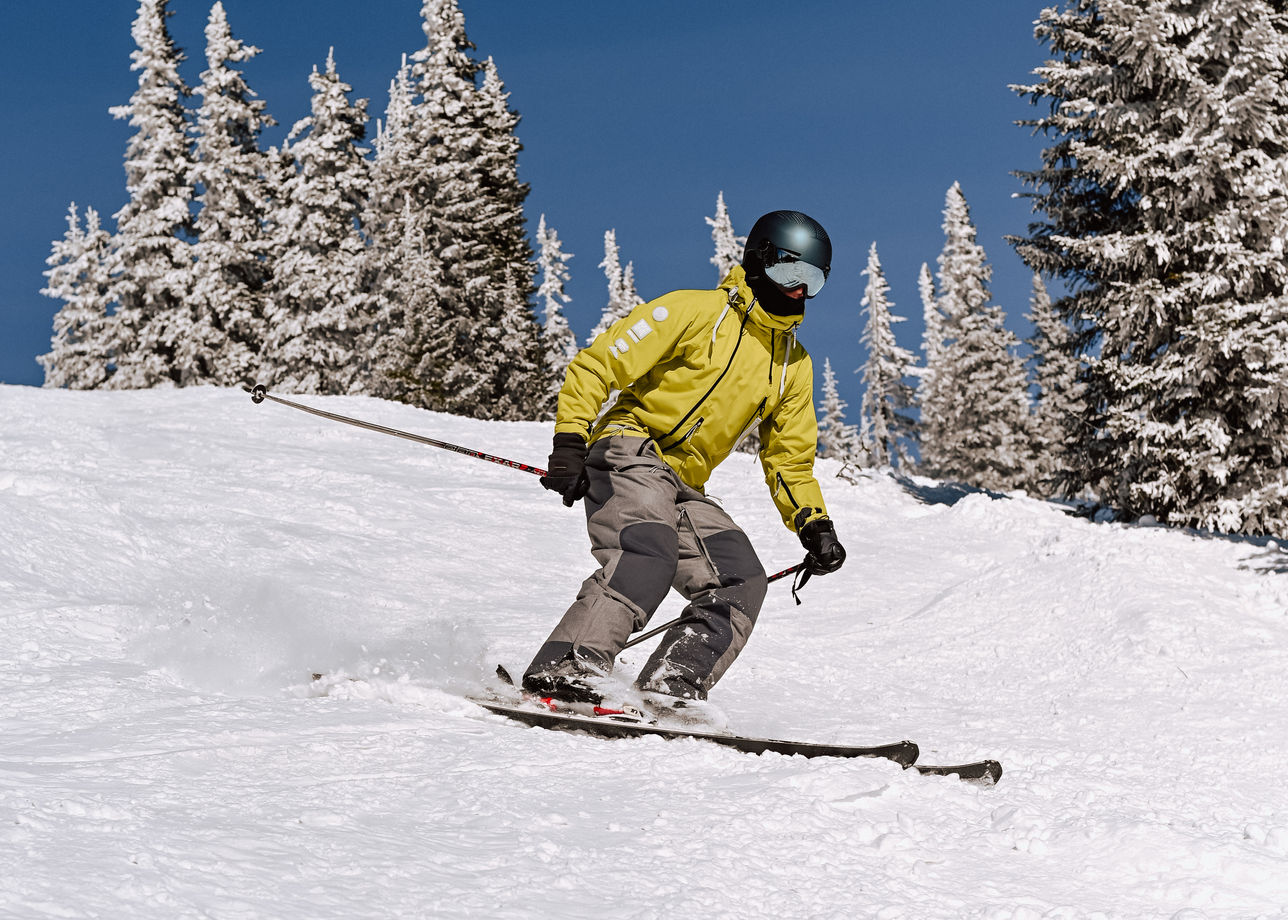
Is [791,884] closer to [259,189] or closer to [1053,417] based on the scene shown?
[259,189]

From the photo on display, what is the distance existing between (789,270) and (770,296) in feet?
0.47

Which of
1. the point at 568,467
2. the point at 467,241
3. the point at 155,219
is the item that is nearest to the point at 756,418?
the point at 568,467

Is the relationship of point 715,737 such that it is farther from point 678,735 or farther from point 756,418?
point 756,418

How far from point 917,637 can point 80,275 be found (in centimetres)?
4979

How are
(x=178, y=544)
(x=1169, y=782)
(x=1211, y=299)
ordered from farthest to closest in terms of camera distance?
(x=1211, y=299) < (x=178, y=544) < (x=1169, y=782)

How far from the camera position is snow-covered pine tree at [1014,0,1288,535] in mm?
14586

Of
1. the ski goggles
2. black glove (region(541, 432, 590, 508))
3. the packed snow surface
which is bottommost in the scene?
the packed snow surface

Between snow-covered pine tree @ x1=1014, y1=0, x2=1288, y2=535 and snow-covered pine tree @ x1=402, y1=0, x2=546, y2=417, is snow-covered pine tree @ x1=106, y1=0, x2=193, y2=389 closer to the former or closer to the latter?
snow-covered pine tree @ x1=402, y1=0, x2=546, y2=417

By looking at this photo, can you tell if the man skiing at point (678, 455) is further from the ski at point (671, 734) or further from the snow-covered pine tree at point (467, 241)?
the snow-covered pine tree at point (467, 241)

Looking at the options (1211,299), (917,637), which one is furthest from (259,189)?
(917,637)

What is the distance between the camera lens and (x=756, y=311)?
491cm

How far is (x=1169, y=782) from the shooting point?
199 inches

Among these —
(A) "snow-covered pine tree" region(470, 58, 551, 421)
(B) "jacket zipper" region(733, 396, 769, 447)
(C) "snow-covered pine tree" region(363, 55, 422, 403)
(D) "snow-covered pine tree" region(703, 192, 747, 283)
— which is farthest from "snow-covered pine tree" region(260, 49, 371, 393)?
(B) "jacket zipper" region(733, 396, 769, 447)

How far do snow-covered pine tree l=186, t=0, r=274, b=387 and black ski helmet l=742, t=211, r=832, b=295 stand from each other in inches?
1349
